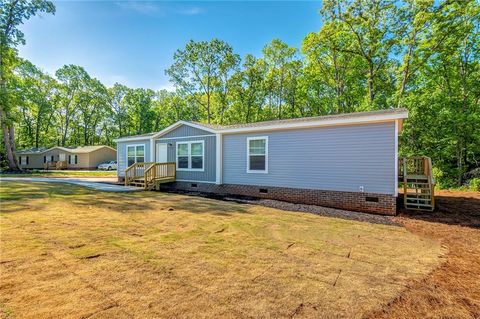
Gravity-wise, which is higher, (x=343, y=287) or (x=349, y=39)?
(x=349, y=39)

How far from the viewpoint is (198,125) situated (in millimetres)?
11672

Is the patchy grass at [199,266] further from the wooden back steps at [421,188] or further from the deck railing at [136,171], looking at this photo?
the deck railing at [136,171]

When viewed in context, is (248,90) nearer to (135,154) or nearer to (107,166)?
(135,154)

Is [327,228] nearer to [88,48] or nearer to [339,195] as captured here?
[339,195]

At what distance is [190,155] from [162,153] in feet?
6.96

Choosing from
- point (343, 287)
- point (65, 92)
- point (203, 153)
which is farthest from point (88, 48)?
point (65, 92)

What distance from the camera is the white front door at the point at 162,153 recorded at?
13172 millimetres

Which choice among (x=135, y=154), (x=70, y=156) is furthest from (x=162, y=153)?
(x=70, y=156)

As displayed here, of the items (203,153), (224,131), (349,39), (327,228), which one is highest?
(349,39)

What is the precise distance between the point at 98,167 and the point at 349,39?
1262 inches

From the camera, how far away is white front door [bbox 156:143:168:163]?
13172mm

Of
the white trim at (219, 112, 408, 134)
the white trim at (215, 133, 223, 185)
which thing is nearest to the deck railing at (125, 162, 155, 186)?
the white trim at (215, 133, 223, 185)

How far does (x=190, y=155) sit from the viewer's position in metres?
12.1

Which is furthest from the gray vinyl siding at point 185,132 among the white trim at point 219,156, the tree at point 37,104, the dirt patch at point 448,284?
the tree at point 37,104
